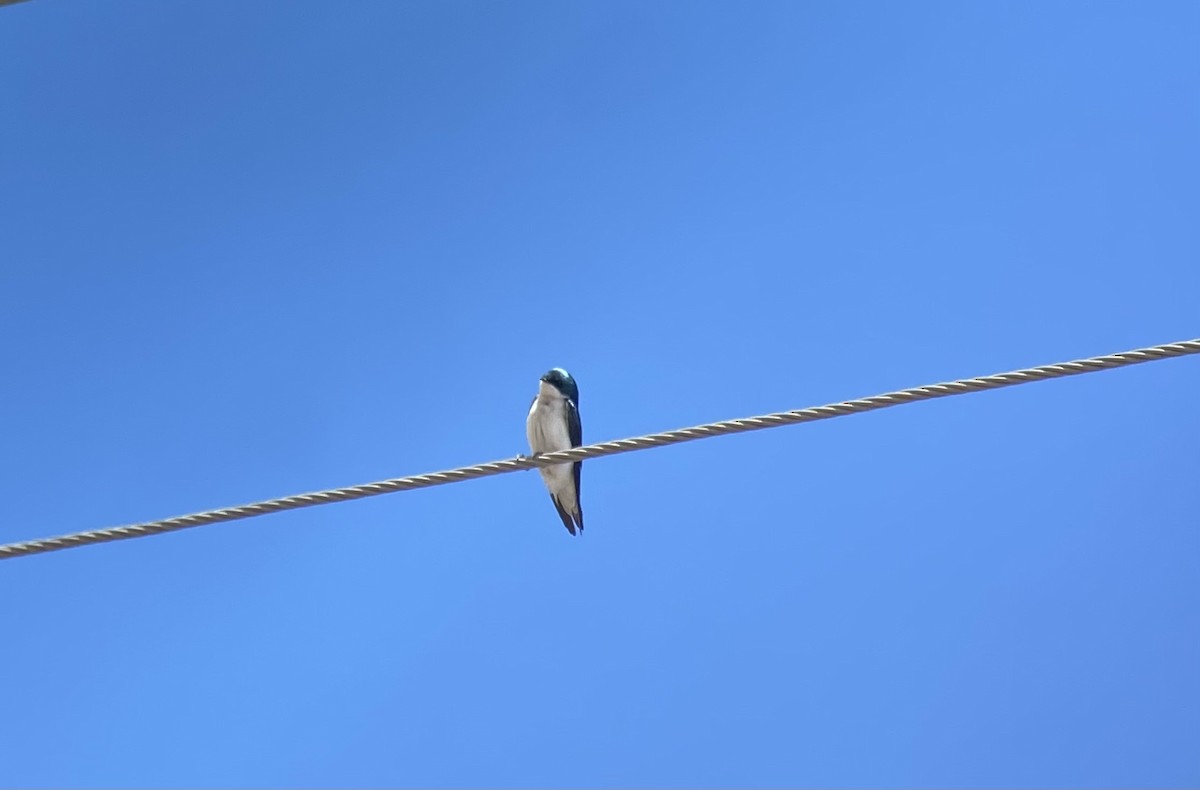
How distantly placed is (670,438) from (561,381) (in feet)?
14.0

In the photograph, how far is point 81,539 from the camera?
14.9 feet

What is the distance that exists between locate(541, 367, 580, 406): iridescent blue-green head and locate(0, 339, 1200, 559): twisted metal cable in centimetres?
397

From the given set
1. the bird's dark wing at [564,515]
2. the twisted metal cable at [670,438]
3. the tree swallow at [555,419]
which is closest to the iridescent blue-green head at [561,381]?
the tree swallow at [555,419]

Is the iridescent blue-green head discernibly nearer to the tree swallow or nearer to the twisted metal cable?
the tree swallow

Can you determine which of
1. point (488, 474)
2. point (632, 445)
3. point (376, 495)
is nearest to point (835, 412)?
point (632, 445)

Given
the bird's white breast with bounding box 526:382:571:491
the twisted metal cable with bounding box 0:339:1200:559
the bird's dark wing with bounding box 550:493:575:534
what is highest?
the bird's white breast with bounding box 526:382:571:491

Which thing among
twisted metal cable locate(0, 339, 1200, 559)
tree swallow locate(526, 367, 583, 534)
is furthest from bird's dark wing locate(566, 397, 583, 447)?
twisted metal cable locate(0, 339, 1200, 559)

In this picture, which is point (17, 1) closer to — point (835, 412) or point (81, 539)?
point (81, 539)

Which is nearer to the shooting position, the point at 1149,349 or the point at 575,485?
the point at 1149,349

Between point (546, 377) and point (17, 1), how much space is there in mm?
5685

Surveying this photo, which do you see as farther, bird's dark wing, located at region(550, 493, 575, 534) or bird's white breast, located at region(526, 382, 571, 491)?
bird's dark wing, located at region(550, 493, 575, 534)

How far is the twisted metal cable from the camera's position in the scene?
4379 mm

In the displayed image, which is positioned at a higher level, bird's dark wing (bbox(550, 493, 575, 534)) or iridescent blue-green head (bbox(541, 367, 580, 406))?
iridescent blue-green head (bbox(541, 367, 580, 406))

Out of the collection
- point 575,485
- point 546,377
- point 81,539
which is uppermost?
point 546,377
